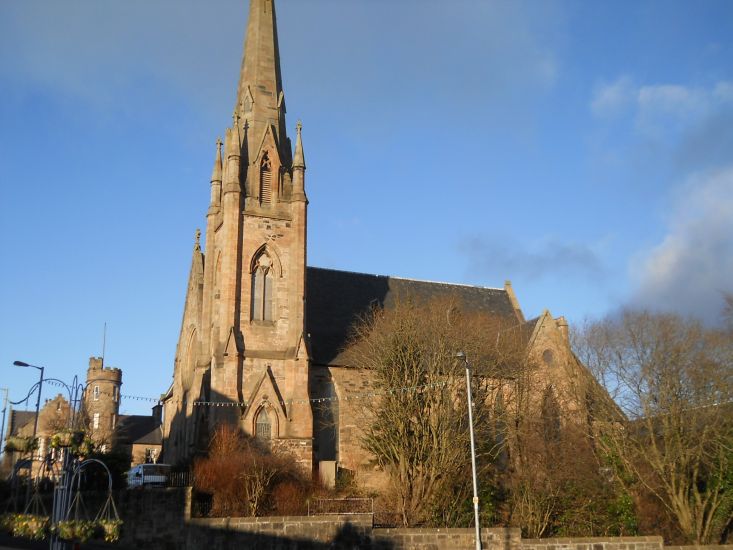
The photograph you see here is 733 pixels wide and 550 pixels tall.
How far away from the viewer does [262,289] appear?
39.8 meters

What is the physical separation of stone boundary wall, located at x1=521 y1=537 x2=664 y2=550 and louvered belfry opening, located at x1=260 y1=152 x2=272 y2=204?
21.5m

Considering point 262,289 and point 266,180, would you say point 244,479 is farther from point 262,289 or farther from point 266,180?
point 266,180

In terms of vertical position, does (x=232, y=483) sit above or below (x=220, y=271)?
below

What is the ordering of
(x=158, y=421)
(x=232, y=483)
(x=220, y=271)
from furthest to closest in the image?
(x=158, y=421) < (x=220, y=271) < (x=232, y=483)

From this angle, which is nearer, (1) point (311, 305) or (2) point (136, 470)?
(2) point (136, 470)

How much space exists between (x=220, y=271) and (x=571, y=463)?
1834cm

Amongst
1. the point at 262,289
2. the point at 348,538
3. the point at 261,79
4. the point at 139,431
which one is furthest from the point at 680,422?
the point at 139,431

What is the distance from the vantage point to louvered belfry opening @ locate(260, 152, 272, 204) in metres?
41.2

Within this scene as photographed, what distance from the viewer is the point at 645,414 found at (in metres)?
32.0

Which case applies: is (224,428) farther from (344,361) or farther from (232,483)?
(344,361)

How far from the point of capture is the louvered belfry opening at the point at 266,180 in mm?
41219

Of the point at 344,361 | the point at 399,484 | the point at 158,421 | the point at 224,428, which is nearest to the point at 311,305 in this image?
the point at 344,361

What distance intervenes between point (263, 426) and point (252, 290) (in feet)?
21.9

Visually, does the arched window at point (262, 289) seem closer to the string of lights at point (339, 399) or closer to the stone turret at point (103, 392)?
the string of lights at point (339, 399)
